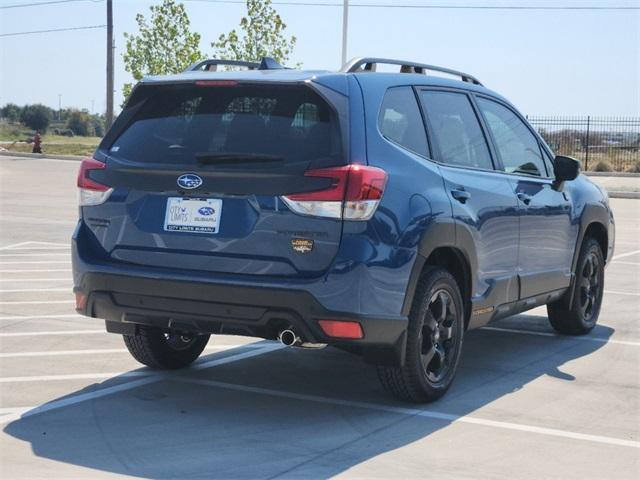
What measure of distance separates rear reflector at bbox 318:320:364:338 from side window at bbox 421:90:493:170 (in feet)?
4.62

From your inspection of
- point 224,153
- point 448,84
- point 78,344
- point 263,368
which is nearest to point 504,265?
point 448,84

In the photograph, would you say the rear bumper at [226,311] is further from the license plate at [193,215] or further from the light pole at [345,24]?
the light pole at [345,24]

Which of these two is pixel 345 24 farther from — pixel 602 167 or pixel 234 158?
pixel 234 158

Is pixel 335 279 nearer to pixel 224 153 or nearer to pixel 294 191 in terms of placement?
pixel 294 191

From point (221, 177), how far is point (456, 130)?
1859 millimetres

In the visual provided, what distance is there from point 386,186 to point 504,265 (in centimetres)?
174

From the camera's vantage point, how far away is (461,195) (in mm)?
6707

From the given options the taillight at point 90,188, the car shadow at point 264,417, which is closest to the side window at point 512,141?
the car shadow at point 264,417

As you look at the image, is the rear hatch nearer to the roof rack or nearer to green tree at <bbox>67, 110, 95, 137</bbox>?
the roof rack

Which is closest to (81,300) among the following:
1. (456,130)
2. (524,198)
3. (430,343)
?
(430,343)

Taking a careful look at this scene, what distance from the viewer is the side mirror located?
8.22 m

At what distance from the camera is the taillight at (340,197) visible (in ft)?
18.7

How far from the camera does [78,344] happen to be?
8.12 m

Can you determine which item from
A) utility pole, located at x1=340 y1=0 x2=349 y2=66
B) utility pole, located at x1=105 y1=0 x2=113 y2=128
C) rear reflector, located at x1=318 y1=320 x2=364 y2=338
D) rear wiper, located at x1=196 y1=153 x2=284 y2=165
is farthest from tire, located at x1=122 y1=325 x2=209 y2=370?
utility pole, located at x1=105 y1=0 x2=113 y2=128
